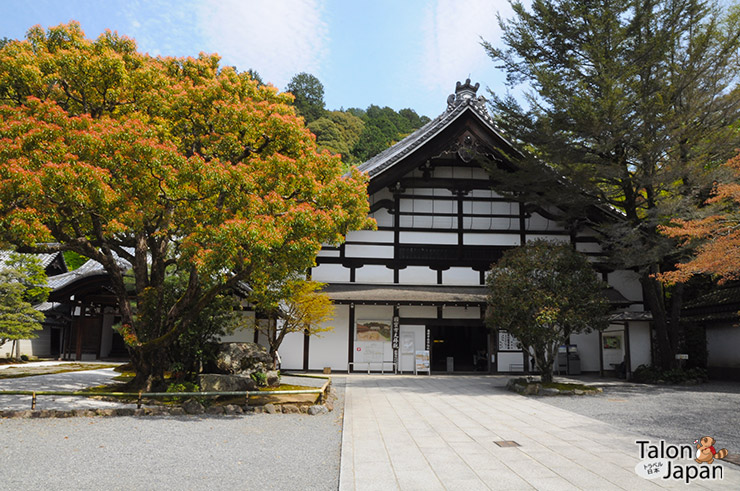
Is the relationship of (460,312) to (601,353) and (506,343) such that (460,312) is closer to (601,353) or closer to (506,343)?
(506,343)

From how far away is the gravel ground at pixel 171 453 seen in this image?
5172mm

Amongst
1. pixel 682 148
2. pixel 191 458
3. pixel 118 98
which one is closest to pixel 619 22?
pixel 682 148

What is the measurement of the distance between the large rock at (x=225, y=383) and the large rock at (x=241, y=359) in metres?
0.83

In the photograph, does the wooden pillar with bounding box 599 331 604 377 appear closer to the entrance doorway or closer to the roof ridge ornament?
the entrance doorway

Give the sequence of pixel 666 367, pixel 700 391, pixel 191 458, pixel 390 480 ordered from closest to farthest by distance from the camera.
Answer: pixel 390 480, pixel 191 458, pixel 700 391, pixel 666 367

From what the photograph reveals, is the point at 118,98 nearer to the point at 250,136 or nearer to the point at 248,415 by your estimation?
the point at 250,136

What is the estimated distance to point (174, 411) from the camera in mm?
9219

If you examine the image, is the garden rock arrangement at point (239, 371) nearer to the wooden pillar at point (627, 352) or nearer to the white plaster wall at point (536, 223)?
the wooden pillar at point (627, 352)

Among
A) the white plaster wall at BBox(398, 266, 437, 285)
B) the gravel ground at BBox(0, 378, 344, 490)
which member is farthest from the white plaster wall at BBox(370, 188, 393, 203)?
the gravel ground at BBox(0, 378, 344, 490)

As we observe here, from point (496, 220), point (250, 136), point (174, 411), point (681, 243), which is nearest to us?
point (174, 411)

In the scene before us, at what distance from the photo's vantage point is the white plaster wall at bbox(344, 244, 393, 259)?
63.7 feet

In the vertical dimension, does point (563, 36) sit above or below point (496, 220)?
above

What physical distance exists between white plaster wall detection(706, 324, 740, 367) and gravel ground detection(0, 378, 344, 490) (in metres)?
14.9

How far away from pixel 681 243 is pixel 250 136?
13.1m
